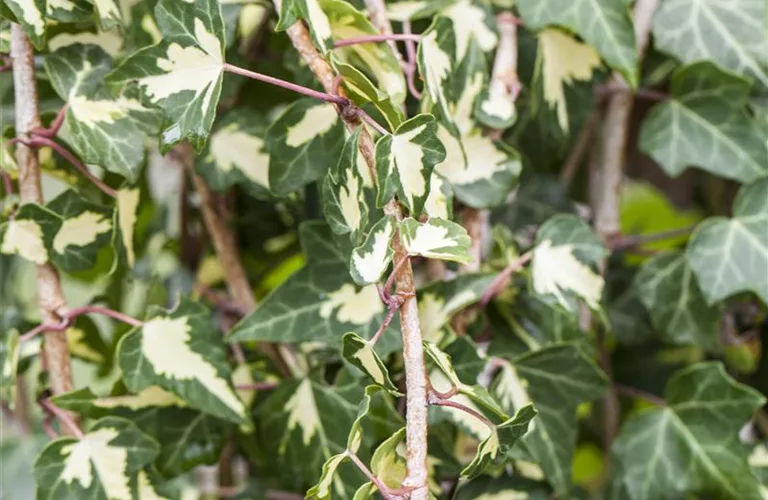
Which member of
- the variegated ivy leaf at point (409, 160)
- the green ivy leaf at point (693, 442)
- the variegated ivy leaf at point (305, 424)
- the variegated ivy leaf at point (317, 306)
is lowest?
the green ivy leaf at point (693, 442)

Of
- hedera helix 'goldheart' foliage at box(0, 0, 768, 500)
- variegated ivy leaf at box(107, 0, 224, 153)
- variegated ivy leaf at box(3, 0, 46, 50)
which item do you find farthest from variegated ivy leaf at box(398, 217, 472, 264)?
variegated ivy leaf at box(3, 0, 46, 50)

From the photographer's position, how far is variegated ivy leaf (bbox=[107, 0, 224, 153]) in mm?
453

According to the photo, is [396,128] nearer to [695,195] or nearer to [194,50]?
[194,50]

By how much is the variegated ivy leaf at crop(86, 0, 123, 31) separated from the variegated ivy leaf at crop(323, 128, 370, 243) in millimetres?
159

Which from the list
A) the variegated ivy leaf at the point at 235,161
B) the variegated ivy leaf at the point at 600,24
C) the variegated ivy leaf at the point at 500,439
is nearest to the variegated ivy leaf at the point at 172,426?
the variegated ivy leaf at the point at 235,161

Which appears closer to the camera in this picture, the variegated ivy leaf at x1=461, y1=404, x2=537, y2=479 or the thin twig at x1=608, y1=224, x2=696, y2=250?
the variegated ivy leaf at x1=461, y1=404, x2=537, y2=479

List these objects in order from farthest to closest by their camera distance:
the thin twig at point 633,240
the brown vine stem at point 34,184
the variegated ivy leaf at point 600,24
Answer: the thin twig at point 633,240
the variegated ivy leaf at point 600,24
the brown vine stem at point 34,184

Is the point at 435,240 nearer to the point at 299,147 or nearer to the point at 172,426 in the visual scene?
the point at 299,147

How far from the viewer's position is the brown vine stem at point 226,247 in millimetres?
705

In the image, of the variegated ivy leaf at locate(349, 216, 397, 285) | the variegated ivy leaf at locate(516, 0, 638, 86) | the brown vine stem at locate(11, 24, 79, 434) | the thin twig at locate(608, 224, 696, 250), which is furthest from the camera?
the thin twig at locate(608, 224, 696, 250)

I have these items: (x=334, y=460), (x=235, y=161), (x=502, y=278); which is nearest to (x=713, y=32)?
(x=502, y=278)

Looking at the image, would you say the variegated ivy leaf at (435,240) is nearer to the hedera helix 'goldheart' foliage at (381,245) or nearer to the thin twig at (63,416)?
the hedera helix 'goldheart' foliage at (381,245)

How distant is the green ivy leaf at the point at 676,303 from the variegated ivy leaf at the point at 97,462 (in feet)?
1.37

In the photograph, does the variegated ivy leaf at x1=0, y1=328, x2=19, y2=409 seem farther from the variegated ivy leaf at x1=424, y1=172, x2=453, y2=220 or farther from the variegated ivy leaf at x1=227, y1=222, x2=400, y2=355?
the variegated ivy leaf at x1=424, y1=172, x2=453, y2=220
